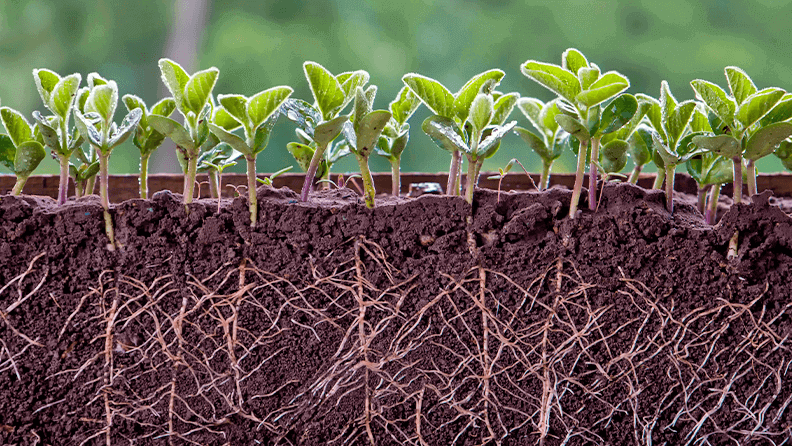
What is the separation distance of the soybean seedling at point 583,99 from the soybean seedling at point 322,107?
0.19 meters

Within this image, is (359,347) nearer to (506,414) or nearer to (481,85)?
(506,414)

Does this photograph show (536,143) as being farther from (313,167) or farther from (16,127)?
(16,127)

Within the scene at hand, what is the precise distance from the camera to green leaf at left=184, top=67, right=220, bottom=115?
613mm

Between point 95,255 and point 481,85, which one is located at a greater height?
point 481,85

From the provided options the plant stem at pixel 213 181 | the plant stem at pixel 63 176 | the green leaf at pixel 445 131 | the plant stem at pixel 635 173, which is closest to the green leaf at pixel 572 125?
the green leaf at pixel 445 131


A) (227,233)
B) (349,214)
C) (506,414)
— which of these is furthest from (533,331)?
(227,233)

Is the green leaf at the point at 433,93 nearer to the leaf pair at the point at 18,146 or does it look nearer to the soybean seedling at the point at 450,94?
the soybean seedling at the point at 450,94

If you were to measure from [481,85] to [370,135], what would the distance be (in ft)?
0.46

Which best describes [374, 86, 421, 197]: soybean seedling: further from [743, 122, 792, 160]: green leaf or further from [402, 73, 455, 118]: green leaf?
[743, 122, 792, 160]: green leaf

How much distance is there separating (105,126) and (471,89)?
400mm

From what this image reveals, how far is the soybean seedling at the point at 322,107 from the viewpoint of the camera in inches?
24.5

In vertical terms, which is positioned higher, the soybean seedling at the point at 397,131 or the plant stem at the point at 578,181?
the soybean seedling at the point at 397,131

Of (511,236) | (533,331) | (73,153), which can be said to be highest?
(73,153)

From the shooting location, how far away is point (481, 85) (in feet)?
2.19
